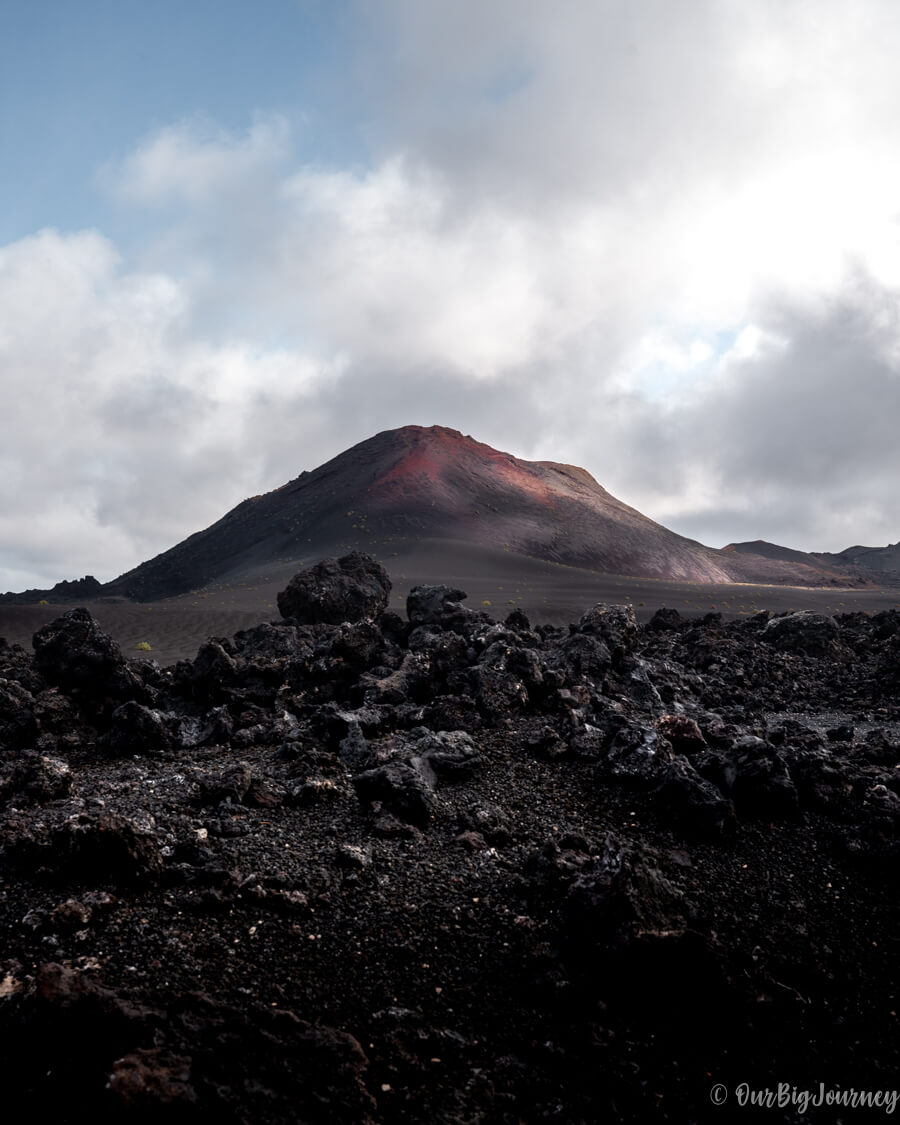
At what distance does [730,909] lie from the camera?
424cm

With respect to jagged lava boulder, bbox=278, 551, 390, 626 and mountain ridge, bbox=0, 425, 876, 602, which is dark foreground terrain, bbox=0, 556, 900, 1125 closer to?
jagged lava boulder, bbox=278, 551, 390, 626

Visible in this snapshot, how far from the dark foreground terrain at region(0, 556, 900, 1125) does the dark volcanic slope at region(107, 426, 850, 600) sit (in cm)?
5581

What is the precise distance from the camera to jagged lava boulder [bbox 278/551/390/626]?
19.2 meters

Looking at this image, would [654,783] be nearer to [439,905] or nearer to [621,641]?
[439,905]

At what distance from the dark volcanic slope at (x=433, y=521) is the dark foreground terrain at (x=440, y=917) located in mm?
55807

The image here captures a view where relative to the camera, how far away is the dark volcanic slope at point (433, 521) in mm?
71250

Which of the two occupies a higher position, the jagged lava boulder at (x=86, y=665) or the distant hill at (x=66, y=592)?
the distant hill at (x=66, y=592)

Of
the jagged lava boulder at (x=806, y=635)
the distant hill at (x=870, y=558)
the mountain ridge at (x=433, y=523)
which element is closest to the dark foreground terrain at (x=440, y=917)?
the jagged lava boulder at (x=806, y=635)

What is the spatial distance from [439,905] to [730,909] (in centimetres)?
185

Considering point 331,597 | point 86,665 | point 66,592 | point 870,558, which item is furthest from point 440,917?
point 870,558

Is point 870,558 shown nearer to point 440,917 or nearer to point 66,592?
point 66,592

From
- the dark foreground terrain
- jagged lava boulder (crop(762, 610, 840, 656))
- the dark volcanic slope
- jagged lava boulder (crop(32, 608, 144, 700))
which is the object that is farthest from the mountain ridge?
the dark foreground terrain

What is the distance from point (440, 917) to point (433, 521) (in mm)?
69230

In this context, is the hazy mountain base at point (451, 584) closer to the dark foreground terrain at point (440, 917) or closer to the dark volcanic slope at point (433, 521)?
the dark volcanic slope at point (433, 521)
